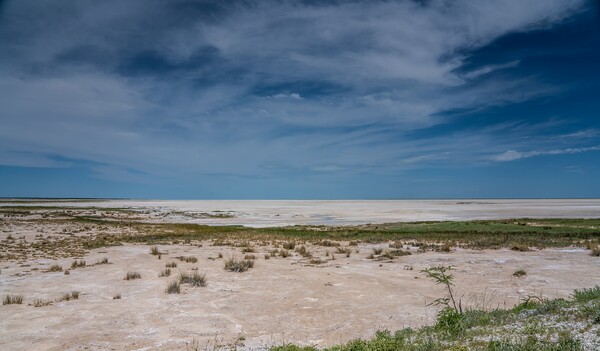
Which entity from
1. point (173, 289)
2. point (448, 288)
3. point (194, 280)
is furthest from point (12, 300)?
point (448, 288)

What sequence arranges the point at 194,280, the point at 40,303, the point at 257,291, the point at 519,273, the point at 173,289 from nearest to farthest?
the point at 40,303 → the point at 173,289 → the point at 257,291 → the point at 194,280 → the point at 519,273

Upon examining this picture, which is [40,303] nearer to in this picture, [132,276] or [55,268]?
[132,276]

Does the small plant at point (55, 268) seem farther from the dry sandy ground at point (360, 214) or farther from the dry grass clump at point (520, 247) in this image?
the dry sandy ground at point (360, 214)

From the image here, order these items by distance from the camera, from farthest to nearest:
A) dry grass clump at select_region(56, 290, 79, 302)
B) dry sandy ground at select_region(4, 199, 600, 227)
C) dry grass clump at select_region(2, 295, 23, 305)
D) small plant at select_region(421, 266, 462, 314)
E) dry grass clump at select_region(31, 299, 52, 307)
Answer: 1. dry sandy ground at select_region(4, 199, 600, 227)
2. dry grass clump at select_region(56, 290, 79, 302)
3. dry grass clump at select_region(2, 295, 23, 305)
4. dry grass clump at select_region(31, 299, 52, 307)
5. small plant at select_region(421, 266, 462, 314)

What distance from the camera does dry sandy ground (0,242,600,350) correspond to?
30.8ft

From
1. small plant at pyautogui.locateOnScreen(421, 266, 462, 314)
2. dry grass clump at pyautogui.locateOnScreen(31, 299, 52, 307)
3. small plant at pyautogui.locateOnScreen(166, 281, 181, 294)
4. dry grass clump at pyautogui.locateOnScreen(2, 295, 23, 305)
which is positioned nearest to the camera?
small plant at pyautogui.locateOnScreen(421, 266, 462, 314)

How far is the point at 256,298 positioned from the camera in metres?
13.1

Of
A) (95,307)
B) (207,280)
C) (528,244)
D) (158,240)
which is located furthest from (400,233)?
(95,307)

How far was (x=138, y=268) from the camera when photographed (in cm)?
1856

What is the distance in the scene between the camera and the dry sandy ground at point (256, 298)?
30.8 feet

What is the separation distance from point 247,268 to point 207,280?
2971 mm

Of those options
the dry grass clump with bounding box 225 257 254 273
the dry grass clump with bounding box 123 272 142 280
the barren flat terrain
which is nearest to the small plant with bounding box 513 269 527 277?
the barren flat terrain

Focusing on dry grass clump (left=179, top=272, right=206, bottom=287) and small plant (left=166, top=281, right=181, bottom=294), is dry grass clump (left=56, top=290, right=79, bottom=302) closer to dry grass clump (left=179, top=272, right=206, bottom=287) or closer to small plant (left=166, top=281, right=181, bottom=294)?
small plant (left=166, top=281, right=181, bottom=294)

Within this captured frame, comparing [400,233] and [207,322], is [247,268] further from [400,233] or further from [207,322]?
[400,233]
